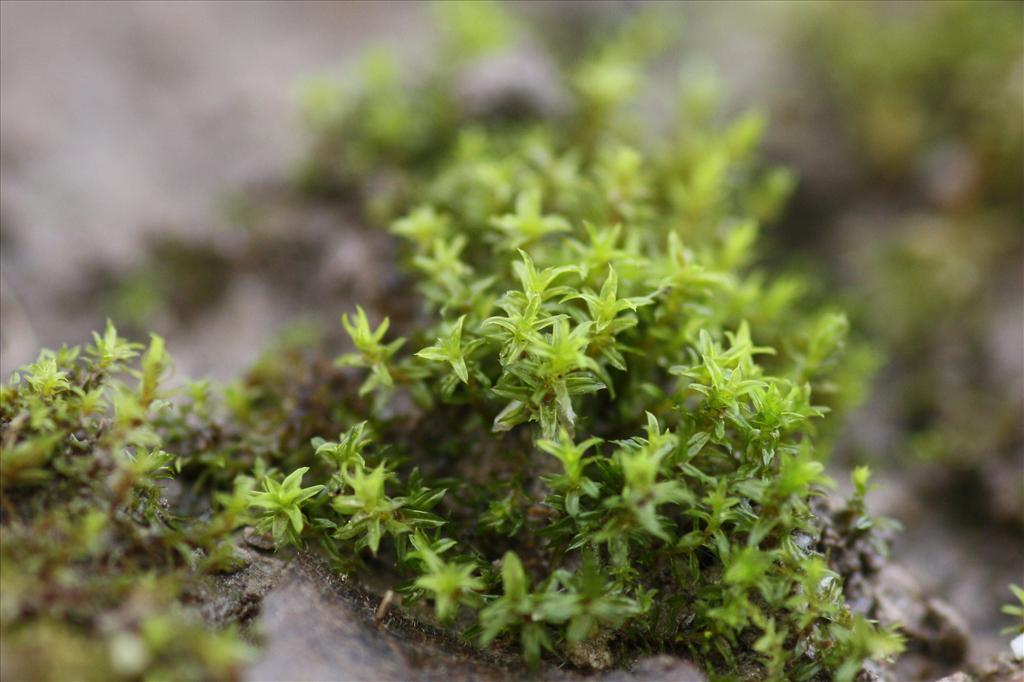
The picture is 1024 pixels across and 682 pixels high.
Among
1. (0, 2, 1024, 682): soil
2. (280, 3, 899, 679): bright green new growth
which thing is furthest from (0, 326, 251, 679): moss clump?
(280, 3, 899, 679): bright green new growth

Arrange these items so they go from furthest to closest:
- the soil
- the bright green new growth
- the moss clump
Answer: the soil
the bright green new growth
the moss clump

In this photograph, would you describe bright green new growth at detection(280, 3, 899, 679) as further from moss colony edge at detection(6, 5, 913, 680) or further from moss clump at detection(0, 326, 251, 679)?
moss clump at detection(0, 326, 251, 679)

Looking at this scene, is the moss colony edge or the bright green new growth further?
the bright green new growth

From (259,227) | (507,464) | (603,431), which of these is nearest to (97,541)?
(507,464)

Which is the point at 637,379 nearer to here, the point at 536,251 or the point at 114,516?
the point at 536,251

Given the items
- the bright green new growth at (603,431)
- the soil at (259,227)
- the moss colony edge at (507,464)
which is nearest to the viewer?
the moss colony edge at (507,464)

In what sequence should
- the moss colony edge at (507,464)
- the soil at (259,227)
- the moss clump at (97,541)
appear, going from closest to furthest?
the moss clump at (97,541) → the moss colony edge at (507,464) → the soil at (259,227)

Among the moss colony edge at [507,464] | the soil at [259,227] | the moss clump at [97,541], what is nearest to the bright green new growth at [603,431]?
the moss colony edge at [507,464]

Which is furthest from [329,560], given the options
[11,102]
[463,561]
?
[11,102]

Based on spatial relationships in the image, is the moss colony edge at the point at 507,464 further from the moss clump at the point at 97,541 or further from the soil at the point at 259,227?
the soil at the point at 259,227

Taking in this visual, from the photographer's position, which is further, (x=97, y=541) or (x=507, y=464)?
(x=507, y=464)

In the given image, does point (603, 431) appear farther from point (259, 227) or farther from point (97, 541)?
point (259, 227)
